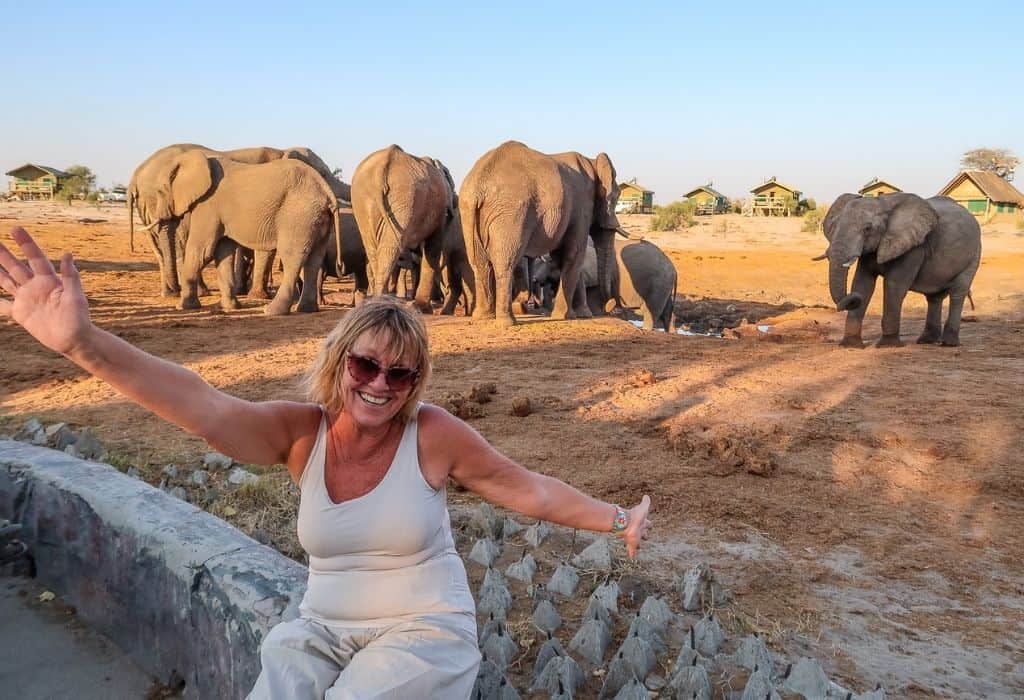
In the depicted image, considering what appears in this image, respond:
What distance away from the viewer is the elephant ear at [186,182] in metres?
12.6

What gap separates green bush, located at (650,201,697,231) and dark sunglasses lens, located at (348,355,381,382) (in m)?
37.7

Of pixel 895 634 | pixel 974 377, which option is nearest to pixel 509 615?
pixel 895 634

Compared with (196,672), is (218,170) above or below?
above

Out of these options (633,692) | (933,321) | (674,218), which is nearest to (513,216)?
(933,321)

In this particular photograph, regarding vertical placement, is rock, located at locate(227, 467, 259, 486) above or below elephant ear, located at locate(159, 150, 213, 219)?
below

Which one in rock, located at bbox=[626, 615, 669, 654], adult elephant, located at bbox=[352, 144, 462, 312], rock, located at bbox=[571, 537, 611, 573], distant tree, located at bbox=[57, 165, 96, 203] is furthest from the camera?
distant tree, located at bbox=[57, 165, 96, 203]

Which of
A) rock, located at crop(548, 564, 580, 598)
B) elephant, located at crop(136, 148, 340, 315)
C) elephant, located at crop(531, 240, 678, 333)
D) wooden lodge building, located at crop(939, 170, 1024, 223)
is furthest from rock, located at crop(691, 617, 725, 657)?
wooden lodge building, located at crop(939, 170, 1024, 223)

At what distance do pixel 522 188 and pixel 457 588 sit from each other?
9517 millimetres

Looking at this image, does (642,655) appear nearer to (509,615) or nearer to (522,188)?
(509,615)

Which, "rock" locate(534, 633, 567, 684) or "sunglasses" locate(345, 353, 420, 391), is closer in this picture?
"sunglasses" locate(345, 353, 420, 391)

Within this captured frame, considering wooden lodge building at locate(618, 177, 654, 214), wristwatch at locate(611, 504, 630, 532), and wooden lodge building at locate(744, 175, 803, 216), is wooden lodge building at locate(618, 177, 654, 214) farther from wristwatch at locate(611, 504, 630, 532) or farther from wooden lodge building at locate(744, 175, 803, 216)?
wristwatch at locate(611, 504, 630, 532)

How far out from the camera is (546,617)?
3.04 metres

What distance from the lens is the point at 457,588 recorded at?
7.47ft

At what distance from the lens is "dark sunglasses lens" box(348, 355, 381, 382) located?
87.3 inches
